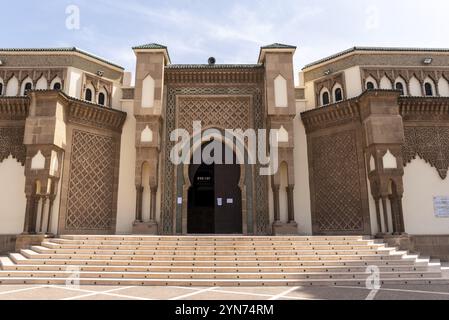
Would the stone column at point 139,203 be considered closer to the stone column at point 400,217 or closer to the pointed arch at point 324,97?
the pointed arch at point 324,97

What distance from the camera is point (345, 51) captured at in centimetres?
1248

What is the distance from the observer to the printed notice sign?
1085 centimetres

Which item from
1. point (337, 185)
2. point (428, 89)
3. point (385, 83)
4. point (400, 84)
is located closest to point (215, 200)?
point (337, 185)

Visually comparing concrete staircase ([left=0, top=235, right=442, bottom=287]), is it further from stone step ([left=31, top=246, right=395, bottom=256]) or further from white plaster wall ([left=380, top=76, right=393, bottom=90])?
white plaster wall ([left=380, top=76, right=393, bottom=90])

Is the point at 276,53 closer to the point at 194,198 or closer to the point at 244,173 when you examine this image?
the point at 244,173

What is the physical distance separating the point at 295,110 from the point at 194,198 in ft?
17.4

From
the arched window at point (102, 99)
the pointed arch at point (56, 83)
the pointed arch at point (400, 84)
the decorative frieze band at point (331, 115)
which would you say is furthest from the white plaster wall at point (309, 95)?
the pointed arch at point (56, 83)

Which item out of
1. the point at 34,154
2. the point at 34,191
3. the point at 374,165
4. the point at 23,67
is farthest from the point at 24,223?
the point at 374,165

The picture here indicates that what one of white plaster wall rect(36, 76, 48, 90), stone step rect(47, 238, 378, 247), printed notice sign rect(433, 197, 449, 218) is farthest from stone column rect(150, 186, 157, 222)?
printed notice sign rect(433, 197, 449, 218)

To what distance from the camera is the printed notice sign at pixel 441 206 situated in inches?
427

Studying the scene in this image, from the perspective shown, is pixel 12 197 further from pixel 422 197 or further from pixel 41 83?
pixel 422 197

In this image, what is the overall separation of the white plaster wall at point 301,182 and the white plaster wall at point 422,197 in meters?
3.15

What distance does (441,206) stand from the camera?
10906mm

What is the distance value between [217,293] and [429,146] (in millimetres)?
9487
